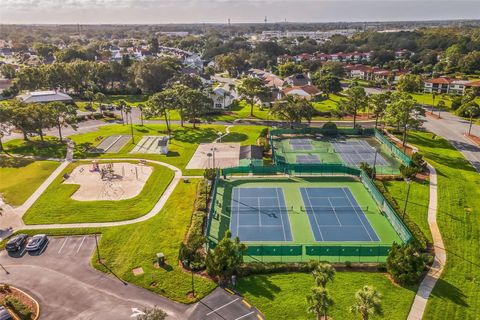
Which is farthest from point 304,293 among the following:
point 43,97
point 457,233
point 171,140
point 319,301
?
point 43,97

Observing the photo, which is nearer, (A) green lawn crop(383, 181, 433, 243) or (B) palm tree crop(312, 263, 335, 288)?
(B) palm tree crop(312, 263, 335, 288)

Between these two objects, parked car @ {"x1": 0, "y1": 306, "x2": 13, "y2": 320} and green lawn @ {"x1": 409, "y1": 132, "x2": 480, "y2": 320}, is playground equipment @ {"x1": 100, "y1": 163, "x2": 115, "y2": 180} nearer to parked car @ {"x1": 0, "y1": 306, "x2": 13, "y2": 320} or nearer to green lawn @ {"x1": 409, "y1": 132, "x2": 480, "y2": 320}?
parked car @ {"x1": 0, "y1": 306, "x2": 13, "y2": 320}

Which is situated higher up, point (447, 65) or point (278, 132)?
point (447, 65)

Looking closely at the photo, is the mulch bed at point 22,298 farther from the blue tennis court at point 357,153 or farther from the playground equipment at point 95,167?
the blue tennis court at point 357,153

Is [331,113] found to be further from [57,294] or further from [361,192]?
[57,294]

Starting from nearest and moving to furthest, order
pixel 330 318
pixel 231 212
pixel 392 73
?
1. pixel 330 318
2. pixel 231 212
3. pixel 392 73

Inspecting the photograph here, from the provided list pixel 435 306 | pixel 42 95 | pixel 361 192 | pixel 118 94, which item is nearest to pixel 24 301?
pixel 435 306

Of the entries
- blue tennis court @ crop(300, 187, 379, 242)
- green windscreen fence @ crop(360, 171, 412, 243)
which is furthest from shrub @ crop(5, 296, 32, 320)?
green windscreen fence @ crop(360, 171, 412, 243)
